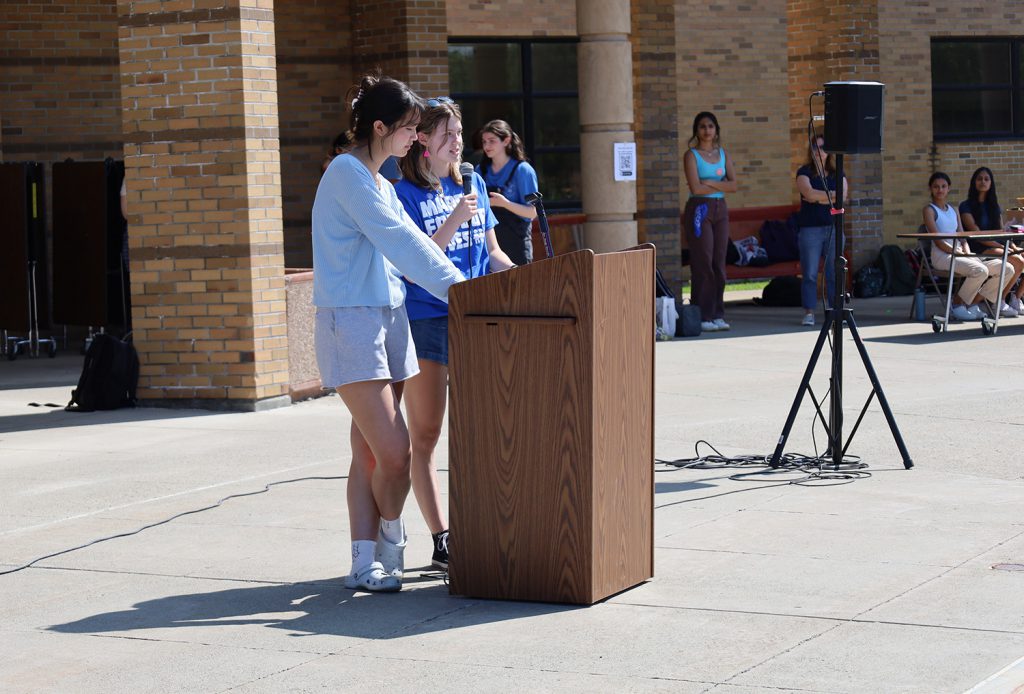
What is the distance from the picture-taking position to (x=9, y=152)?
15.4 m

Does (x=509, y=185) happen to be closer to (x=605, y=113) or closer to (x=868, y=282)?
(x=605, y=113)

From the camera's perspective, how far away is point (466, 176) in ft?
20.1

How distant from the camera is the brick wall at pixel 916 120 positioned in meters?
21.9

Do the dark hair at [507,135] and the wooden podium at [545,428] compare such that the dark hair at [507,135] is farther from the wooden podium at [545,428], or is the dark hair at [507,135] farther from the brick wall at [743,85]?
the brick wall at [743,85]

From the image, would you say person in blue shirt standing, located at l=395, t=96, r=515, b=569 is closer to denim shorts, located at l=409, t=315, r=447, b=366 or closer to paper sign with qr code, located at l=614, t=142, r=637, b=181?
denim shorts, located at l=409, t=315, r=447, b=366

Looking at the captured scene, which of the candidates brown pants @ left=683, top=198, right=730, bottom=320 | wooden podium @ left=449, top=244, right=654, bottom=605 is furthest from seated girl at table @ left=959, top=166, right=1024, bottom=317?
wooden podium @ left=449, top=244, right=654, bottom=605

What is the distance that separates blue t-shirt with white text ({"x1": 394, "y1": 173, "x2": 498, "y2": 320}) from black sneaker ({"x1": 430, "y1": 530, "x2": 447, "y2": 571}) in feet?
2.91

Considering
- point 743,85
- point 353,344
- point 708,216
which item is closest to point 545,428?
point 353,344

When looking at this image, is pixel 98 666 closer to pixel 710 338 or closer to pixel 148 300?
pixel 148 300

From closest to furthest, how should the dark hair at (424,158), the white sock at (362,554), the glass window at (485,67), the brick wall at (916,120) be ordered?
1. the white sock at (362,554)
2. the dark hair at (424,158)
3. the glass window at (485,67)
4. the brick wall at (916,120)

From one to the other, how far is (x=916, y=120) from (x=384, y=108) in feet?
58.6

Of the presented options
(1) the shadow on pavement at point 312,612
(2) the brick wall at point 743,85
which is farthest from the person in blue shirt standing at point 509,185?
(2) the brick wall at point 743,85

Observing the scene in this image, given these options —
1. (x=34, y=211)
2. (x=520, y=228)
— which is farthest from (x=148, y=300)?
(x=34, y=211)

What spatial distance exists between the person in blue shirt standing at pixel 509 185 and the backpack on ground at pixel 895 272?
8616 mm
